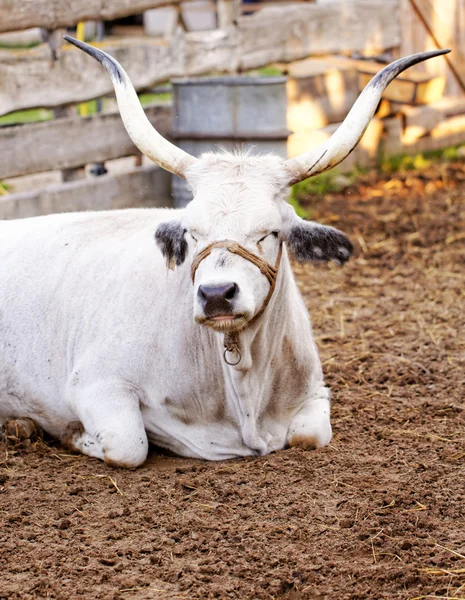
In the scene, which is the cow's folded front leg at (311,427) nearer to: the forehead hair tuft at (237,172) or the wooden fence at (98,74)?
the forehead hair tuft at (237,172)

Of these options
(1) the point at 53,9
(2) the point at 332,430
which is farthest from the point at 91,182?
(2) the point at 332,430

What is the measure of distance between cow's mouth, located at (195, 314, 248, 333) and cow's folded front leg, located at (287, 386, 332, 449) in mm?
833

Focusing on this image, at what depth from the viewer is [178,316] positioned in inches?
175

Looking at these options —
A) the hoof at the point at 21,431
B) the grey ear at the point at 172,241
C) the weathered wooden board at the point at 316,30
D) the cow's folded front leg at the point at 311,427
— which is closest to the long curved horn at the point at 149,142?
the grey ear at the point at 172,241

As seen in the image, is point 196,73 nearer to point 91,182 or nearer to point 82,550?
point 91,182

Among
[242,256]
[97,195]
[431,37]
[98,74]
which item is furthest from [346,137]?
[431,37]

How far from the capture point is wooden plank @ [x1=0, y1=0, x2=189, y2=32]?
6.75m

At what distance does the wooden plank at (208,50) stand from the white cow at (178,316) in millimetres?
2374

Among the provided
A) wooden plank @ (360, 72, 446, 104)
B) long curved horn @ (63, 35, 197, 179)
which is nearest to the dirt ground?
long curved horn @ (63, 35, 197, 179)

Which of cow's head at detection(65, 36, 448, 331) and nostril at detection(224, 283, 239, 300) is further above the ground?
cow's head at detection(65, 36, 448, 331)

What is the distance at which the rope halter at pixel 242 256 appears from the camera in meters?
3.76

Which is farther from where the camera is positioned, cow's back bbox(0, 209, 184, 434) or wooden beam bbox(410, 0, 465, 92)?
wooden beam bbox(410, 0, 465, 92)

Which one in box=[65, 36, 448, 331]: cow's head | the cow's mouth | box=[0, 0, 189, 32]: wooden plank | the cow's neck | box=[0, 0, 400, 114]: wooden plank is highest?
box=[0, 0, 189, 32]: wooden plank

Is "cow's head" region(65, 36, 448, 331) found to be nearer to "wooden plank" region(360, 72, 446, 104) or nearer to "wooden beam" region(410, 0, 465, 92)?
"wooden plank" region(360, 72, 446, 104)
